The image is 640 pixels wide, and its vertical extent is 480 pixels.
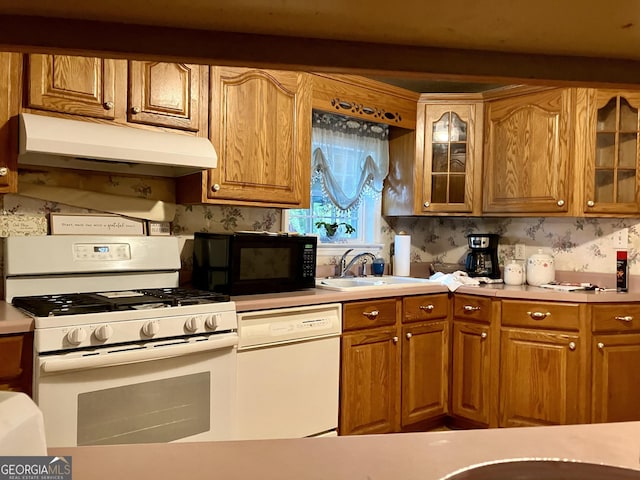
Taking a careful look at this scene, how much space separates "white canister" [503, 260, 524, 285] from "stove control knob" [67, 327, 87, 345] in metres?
2.47

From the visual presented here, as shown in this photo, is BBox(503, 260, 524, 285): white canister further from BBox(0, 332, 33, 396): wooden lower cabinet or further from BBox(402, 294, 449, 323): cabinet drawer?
BBox(0, 332, 33, 396): wooden lower cabinet

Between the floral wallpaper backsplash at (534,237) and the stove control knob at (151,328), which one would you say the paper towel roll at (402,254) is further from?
the stove control knob at (151,328)

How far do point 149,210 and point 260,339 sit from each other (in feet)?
2.87

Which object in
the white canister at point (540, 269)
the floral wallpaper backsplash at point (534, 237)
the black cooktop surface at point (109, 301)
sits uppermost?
the floral wallpaper backsplash at point (534, 237)

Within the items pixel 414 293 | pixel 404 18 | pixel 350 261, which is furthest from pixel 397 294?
pixel 404 18

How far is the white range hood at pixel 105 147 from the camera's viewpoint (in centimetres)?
192

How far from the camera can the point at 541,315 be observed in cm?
283

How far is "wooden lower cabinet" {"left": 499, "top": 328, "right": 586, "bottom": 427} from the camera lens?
9.09 ft

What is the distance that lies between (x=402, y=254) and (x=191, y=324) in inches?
75.8

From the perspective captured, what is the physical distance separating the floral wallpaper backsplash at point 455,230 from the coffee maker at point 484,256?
0.23m

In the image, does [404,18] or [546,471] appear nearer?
[404,18]

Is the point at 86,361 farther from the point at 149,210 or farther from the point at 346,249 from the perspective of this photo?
the point at 346,249

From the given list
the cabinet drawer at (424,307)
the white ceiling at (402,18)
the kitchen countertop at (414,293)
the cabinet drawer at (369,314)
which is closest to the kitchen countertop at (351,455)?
the white ceiling at (402,18)

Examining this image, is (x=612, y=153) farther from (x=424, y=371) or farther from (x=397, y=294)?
(x=424, y=371)
